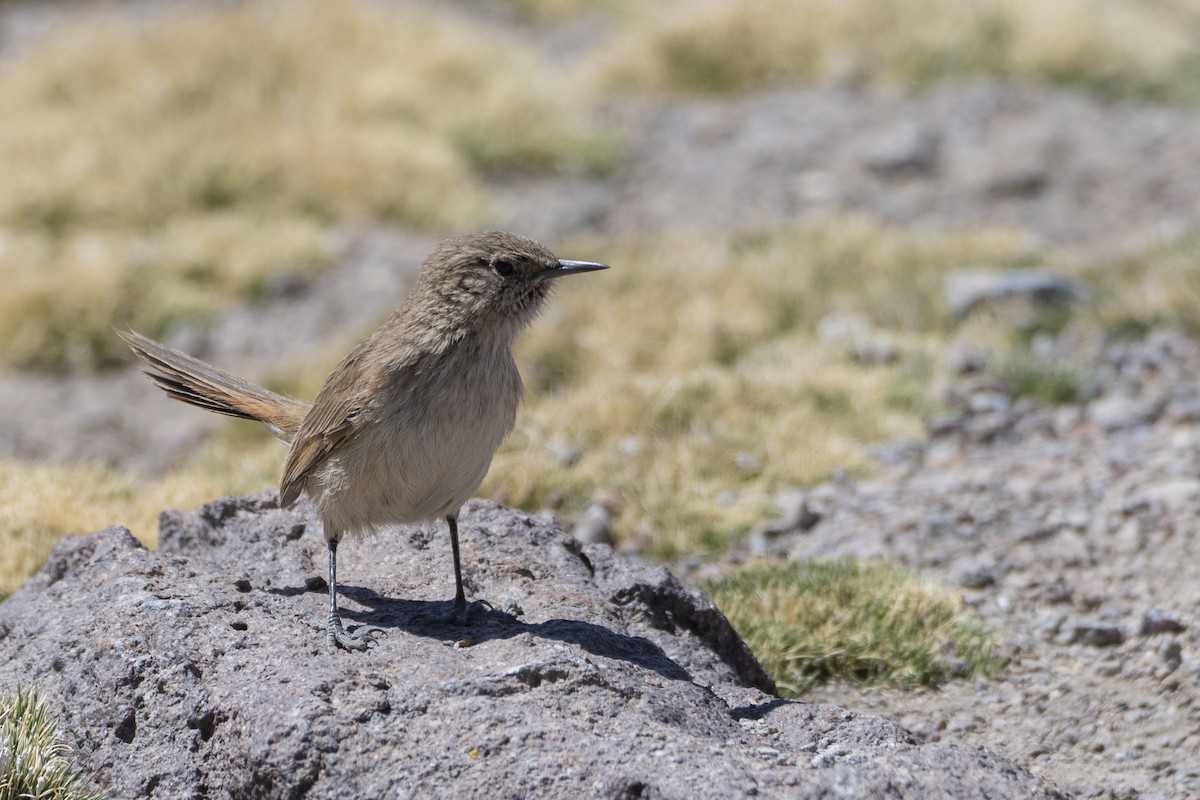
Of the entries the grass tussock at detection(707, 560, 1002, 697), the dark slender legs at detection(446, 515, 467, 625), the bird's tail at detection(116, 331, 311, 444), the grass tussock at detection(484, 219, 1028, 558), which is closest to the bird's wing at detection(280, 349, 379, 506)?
the bird's tail at detection(116, 331, 311, 444)

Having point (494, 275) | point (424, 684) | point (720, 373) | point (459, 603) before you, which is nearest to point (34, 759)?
point (424, 684)

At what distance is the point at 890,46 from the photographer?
1420cm

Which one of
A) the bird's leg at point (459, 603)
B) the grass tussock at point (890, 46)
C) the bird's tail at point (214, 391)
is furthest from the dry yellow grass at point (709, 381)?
the grass tussock at point (890, 46)

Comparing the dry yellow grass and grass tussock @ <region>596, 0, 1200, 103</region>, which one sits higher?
grass tussock @ <region>596, 0, 1200, 103</region>

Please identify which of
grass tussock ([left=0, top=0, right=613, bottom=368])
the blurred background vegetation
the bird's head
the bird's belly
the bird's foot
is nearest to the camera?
the bird's foot

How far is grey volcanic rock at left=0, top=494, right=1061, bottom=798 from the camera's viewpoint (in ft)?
11.0

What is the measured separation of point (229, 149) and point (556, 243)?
3179mm

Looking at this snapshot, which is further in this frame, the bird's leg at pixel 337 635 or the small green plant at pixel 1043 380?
the small green plant at pixel 1043 380

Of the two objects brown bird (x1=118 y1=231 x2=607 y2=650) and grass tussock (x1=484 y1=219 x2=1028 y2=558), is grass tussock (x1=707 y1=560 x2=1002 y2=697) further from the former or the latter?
brown bird (x1=118 y1=231 x2=607 y2=650)

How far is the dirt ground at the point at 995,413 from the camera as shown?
485cm

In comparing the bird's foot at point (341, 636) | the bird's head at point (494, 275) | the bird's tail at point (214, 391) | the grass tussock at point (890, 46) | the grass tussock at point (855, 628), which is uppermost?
the grass tussock at point (890, 46)

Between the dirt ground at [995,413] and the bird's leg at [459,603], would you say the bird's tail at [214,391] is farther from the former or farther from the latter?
the dirt ground at [995,413]

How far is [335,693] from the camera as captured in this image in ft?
11.8

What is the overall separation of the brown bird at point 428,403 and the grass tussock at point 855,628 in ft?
4.41
